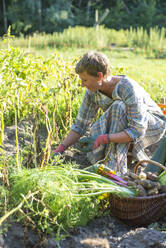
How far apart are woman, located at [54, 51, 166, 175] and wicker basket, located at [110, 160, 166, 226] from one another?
414 mm

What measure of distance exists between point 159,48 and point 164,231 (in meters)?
9.21

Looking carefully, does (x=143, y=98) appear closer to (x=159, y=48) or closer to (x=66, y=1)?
(x=159, y=48)

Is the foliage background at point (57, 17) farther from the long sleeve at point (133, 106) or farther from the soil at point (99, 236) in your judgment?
the soil at point (99, 236)

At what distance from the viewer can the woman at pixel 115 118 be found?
221cm

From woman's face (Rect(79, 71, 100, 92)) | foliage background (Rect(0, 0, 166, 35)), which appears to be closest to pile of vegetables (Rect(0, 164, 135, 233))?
woman's face (Rect(79, 71, 100, 92))

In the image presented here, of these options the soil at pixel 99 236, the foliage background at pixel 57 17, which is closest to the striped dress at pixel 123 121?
the soil at pixel 99 236

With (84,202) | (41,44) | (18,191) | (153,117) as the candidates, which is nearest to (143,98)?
(153,117)

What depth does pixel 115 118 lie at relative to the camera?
2303 millimetres

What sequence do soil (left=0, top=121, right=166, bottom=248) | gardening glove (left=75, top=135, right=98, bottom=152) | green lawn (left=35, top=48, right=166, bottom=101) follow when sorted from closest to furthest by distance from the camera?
soil (left=0, top=121, right=166, bottom=248) → gardening glove (left=75, top=135, right=98, bottom=152) → green lawn (left=35, top=48, right=166, bottom=101)

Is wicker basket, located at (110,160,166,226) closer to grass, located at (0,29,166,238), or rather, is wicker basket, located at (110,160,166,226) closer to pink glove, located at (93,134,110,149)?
grass, located at (0,29,166,238)

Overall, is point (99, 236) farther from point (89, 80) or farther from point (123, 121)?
point (89, 80)

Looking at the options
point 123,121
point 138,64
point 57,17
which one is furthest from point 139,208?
point 57,17

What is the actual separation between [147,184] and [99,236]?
40 cm

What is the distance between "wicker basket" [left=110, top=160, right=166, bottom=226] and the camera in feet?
5.79
